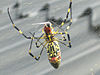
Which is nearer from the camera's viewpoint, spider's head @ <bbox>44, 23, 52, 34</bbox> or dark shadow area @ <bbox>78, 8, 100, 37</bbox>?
spider's head @ <bbox>44, 23, 52, 34</bbox>

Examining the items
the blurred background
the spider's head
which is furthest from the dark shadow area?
the spider's head

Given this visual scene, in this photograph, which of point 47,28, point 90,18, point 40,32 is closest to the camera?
point 47,28

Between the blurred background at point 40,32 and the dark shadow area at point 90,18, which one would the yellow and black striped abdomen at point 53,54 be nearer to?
the blurred background at point 40,32

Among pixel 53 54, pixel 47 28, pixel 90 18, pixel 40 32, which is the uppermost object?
pixel 47 28

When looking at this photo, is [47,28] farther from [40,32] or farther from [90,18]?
[90,18]

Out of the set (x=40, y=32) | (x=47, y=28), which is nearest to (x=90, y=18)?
(x=40, y=32)

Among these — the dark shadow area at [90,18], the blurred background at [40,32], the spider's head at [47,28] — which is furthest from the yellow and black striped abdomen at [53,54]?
the dark shadow area at [90,18]

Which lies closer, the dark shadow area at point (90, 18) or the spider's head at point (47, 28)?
the spider's head at point (47, 28)

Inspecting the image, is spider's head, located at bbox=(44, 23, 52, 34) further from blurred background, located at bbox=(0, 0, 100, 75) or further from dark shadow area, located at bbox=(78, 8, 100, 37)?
dark shadow area, located at bbox=(78, 8, 100, 37)
